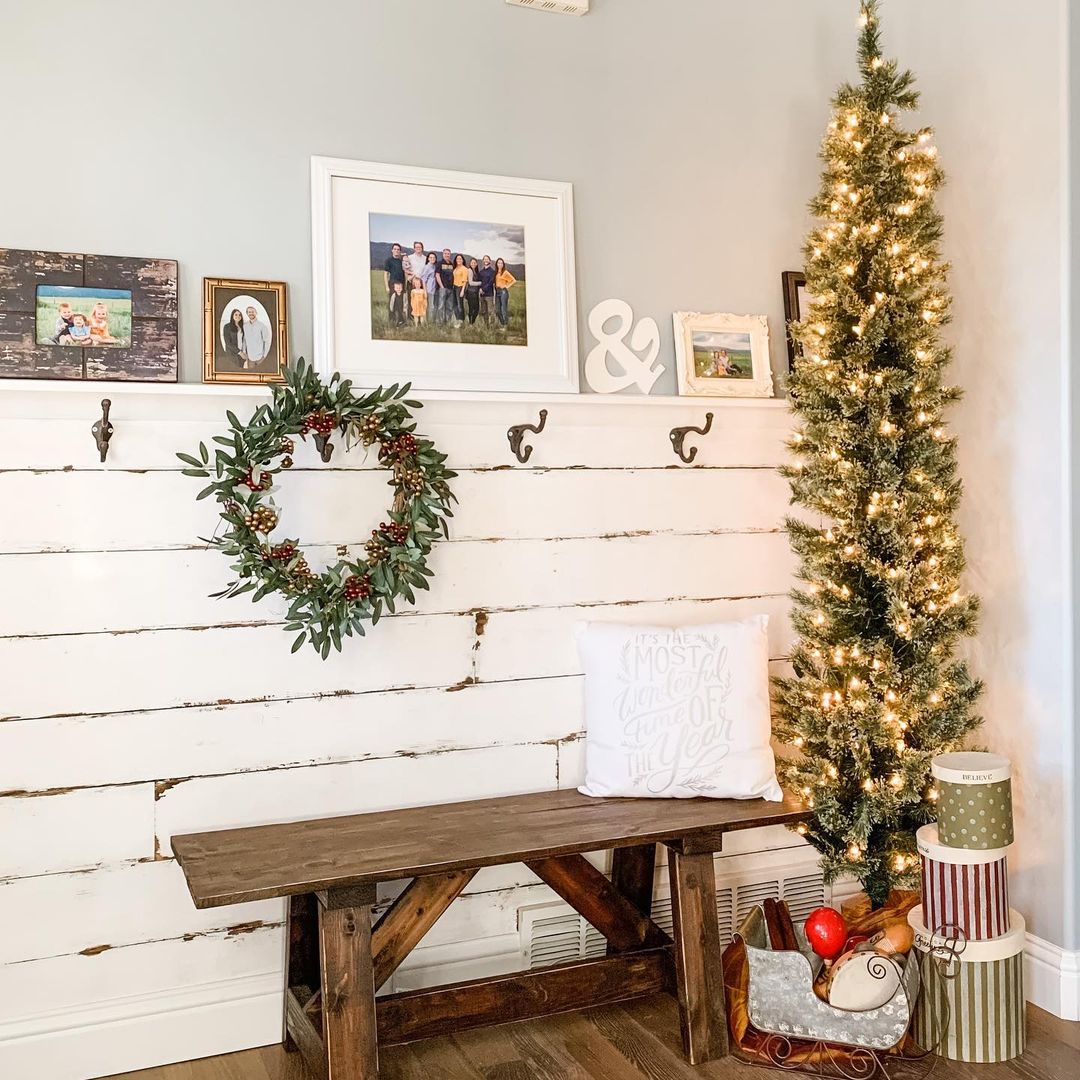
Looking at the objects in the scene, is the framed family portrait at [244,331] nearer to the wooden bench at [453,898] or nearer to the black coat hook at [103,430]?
the black coat hook at [103,430]

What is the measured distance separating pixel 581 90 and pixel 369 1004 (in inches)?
79.4

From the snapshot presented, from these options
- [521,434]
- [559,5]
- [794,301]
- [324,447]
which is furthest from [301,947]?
[559,5]

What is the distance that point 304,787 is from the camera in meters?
2.33

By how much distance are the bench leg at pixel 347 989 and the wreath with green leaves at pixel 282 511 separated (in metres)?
0.53

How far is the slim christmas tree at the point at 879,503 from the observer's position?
2.40 m

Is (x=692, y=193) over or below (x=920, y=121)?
below

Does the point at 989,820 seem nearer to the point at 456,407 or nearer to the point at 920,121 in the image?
the point at 456,407

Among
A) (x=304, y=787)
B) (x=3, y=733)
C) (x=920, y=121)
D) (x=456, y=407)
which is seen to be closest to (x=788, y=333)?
(x=920, y=121)

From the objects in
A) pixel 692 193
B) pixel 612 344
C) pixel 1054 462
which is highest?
pixel 692 193

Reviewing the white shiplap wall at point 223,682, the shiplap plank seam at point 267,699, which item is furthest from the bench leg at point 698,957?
the shiplap plank seam at point 267,699

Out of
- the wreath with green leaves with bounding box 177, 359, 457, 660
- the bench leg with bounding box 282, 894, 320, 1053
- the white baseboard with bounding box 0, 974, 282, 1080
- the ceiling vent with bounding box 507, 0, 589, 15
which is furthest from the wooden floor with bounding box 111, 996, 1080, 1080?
the ceiling vent with bounding box 507, 0, 589, 15

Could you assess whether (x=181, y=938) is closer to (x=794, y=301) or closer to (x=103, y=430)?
(x=103, y=430)

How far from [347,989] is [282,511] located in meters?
0.95

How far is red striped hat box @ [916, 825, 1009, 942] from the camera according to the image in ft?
7.14
